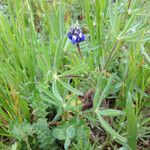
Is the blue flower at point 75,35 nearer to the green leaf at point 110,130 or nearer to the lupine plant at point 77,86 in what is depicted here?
the lupine plant at point 77,86

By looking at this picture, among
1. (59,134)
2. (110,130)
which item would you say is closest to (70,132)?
(59,134)

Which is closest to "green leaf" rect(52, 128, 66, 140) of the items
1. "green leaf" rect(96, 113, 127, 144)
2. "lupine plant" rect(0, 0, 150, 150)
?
"lupine plant" rect(0, 0, 150, 150)

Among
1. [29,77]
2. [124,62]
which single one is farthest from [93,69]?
[29,77]

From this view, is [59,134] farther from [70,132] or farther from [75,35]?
[75,35]

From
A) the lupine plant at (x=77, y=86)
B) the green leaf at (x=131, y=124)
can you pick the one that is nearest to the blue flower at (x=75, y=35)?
the lupine plant at (x=77, y=86)

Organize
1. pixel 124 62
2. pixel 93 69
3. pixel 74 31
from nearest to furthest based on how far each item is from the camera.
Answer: pixel 74 31, pixel 93 69, pixel 124 62

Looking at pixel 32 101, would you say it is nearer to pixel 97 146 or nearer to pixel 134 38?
pixel 97 146

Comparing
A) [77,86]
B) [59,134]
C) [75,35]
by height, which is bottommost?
[59,134]
